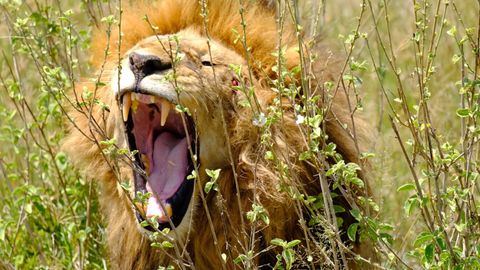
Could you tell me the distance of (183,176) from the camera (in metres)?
3.85

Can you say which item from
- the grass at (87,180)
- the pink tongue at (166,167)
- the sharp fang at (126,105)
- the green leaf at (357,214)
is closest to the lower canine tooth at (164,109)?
the sharp fang at (126,105)

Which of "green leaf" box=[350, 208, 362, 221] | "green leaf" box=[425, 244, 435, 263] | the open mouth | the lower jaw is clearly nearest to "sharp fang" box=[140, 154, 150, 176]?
the open mouth

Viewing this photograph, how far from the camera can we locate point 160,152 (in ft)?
13.1

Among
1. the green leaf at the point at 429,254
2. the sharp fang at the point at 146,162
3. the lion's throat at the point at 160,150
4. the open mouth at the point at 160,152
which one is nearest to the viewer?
the green leaf at the point at 429,254

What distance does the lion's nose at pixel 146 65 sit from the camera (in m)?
3.60

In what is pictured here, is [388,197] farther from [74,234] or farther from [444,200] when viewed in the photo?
[444,200]

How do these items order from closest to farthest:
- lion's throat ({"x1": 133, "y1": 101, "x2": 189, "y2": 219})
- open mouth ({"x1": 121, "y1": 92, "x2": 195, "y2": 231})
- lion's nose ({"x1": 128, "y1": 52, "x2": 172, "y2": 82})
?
lion's nose ({"x1": 128, "y1": 52, "x2": 172, "y2": 82})
open mouth ({"x1": 121, "y1": 92, "x2": 195, "y2": 231})
lion's throat ({"x1": 133, "y1": 101, "x2": 189, "y2": 219})

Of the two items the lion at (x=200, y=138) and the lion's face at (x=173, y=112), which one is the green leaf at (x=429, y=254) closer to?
the lion at (x=200, y=138)

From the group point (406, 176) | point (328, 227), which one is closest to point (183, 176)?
point (328, 227)

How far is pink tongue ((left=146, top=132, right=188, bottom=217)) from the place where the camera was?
3.79 metres

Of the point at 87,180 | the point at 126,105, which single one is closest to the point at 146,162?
the point at 126,105

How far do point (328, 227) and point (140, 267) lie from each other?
0.98m

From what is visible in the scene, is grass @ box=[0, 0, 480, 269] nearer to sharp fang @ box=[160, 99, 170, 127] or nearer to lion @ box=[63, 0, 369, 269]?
lion @ box=[63, 0, 369, 269]

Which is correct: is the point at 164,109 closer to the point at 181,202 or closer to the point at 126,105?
the point at 126,105
